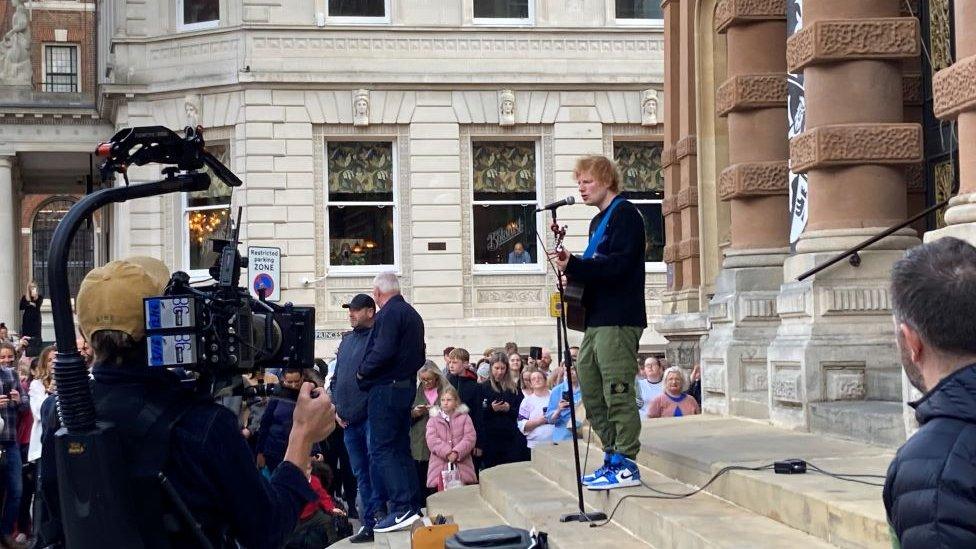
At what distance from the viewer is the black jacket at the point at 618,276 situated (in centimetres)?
850

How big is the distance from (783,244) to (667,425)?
6.67 ft

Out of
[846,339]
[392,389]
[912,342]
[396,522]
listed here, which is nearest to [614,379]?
[846,339]

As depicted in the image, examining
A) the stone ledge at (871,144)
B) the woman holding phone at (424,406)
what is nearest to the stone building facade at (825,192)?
the stone ledge at (871,144)

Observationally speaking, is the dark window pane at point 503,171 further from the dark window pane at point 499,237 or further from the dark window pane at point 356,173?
the dark window pane at point 356,173

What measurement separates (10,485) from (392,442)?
463cm

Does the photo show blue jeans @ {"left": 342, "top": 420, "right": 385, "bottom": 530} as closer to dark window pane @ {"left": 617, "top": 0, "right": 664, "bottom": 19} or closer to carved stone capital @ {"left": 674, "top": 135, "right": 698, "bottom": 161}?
carved stone capital @ {"left": 674, "top": 135, "right": 698, "bottom": 161}

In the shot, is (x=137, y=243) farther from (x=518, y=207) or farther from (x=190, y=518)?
(x=190, y=518)

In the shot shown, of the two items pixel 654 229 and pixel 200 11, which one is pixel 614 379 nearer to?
pixel 654 229

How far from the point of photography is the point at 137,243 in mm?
28281

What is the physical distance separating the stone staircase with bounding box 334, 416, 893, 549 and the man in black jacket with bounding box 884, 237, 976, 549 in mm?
3467

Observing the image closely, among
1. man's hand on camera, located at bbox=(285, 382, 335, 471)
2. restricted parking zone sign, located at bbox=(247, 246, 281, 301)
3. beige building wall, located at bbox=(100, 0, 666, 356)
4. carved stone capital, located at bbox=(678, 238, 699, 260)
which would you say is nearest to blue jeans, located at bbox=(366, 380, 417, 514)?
restricted parking zone sign, located at bbox=(247, 246, 281, 301)

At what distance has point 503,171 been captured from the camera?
28.2m

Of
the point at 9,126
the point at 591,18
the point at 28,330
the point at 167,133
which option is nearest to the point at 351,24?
the point at 591,18

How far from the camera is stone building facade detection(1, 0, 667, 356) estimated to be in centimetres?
2733
